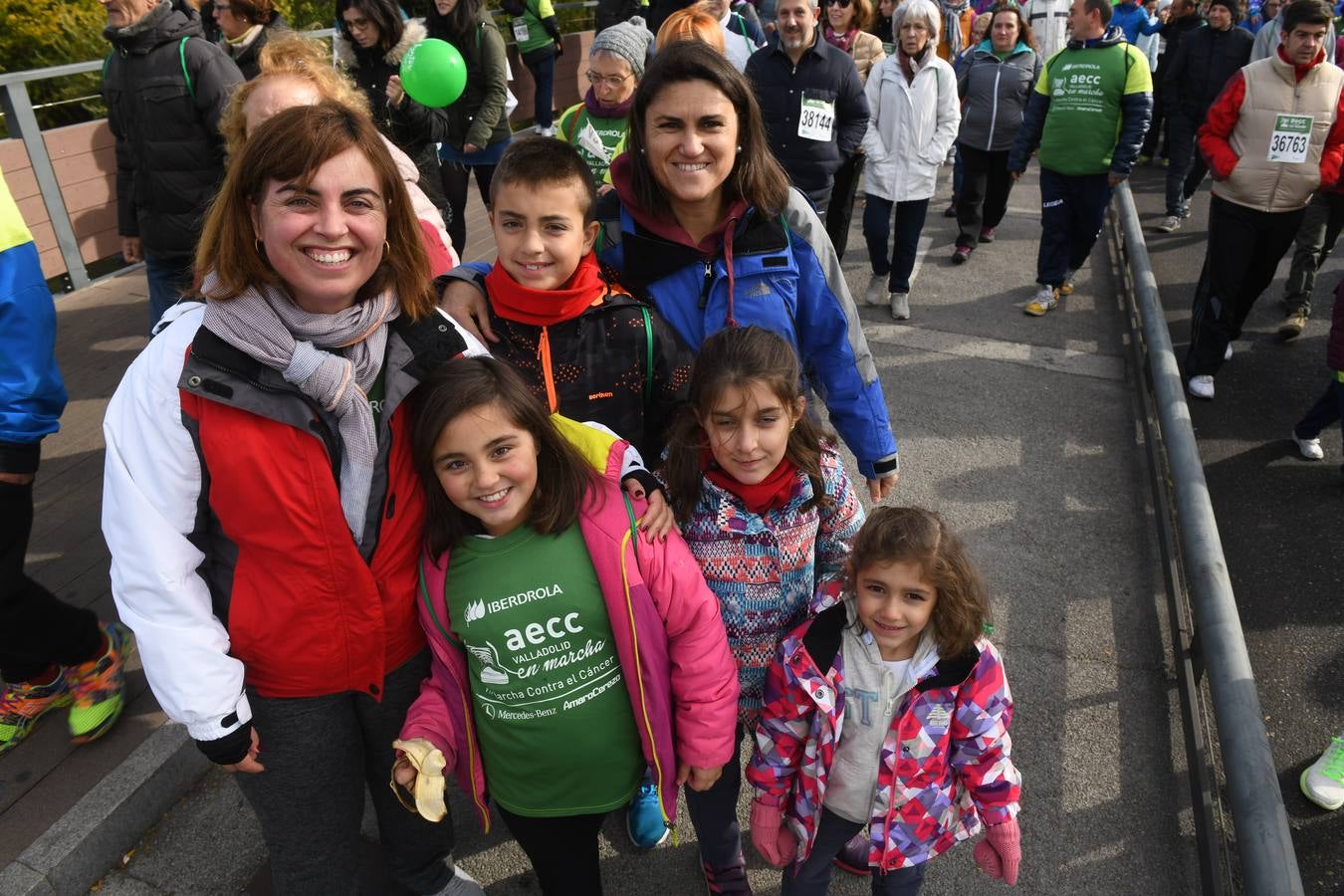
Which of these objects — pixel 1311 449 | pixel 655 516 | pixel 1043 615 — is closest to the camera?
pixel 655 516

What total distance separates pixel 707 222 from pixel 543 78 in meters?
8.78

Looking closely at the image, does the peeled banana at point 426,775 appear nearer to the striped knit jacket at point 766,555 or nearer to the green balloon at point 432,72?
the striped knit jacket at point 766,555

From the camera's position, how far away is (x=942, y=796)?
83.6 inches

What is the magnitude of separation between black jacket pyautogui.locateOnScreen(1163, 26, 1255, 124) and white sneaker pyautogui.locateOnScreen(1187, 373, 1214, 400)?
4037 millimetres

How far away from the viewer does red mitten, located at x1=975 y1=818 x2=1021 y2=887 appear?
6.86ft

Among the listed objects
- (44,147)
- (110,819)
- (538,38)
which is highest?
(538,38)

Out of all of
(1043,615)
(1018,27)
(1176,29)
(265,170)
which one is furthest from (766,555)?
(1176,29)

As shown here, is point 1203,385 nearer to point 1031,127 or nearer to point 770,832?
point 1031,127

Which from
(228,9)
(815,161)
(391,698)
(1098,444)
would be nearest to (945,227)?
(815,161)

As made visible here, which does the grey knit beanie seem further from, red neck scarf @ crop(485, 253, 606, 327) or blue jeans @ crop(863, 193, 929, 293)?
blue jeans @ crop(863, 193, 929, 293)

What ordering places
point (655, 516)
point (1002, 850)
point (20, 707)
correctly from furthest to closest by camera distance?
1. point (20, 707)
2. point (1002, 850)
3. point (655, 516)

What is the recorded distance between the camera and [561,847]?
2.20 metres

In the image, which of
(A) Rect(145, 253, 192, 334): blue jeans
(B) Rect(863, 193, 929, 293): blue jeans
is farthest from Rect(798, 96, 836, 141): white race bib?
(A) Rect(145, 253, 192, 334): blue jeans

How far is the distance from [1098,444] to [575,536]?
4.01m
